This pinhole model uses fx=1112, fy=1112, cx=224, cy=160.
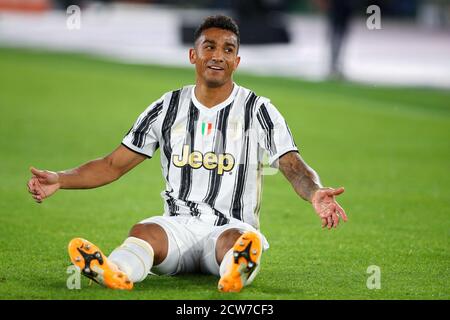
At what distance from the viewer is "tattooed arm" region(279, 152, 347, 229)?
6.05 m

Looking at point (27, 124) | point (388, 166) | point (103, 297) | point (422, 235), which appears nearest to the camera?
point (103, 297)

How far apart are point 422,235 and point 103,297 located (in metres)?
3.47

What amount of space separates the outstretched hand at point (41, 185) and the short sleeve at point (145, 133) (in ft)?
1.87

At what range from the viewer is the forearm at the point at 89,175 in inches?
261

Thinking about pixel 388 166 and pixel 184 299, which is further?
pixel 388 166

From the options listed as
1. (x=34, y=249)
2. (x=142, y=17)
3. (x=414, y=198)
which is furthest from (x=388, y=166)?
(x=142, y=17)

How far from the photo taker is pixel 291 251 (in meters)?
7.90

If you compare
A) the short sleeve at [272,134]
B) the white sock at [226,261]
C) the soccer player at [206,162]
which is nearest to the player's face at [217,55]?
the soccer player at [206,162]

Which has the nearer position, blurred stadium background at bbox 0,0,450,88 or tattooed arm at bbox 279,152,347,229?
tattooed arm at bbox 279,152,347,229

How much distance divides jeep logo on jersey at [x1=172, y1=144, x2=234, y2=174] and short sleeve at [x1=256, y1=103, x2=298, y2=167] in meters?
0.23

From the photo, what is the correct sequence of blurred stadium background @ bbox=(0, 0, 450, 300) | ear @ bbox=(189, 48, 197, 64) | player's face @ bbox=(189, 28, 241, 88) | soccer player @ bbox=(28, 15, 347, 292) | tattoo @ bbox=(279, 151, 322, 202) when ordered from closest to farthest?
1. tattoo @ bbox=(279, 151, 322, 202)
2. soccer player @ bbox=(28, 15, 347, 292)
3. player's face @ bbox=(189, 28, 241, 88)
4. ear @ bbox=(189, 48, 197, 64)
5. blurred stadium background @ bbox=(0, 0, 450, 300)

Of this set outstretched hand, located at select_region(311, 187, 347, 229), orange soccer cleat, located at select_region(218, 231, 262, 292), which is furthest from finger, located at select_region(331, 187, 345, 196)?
orange soccer cleat, located at select_region(218, 231, 262, 292)

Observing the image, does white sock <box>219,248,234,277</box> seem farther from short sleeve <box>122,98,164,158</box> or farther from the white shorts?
short sleeve <box>122,98,164,158</box>

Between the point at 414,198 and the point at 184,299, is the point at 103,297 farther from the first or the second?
the point at 414,198
